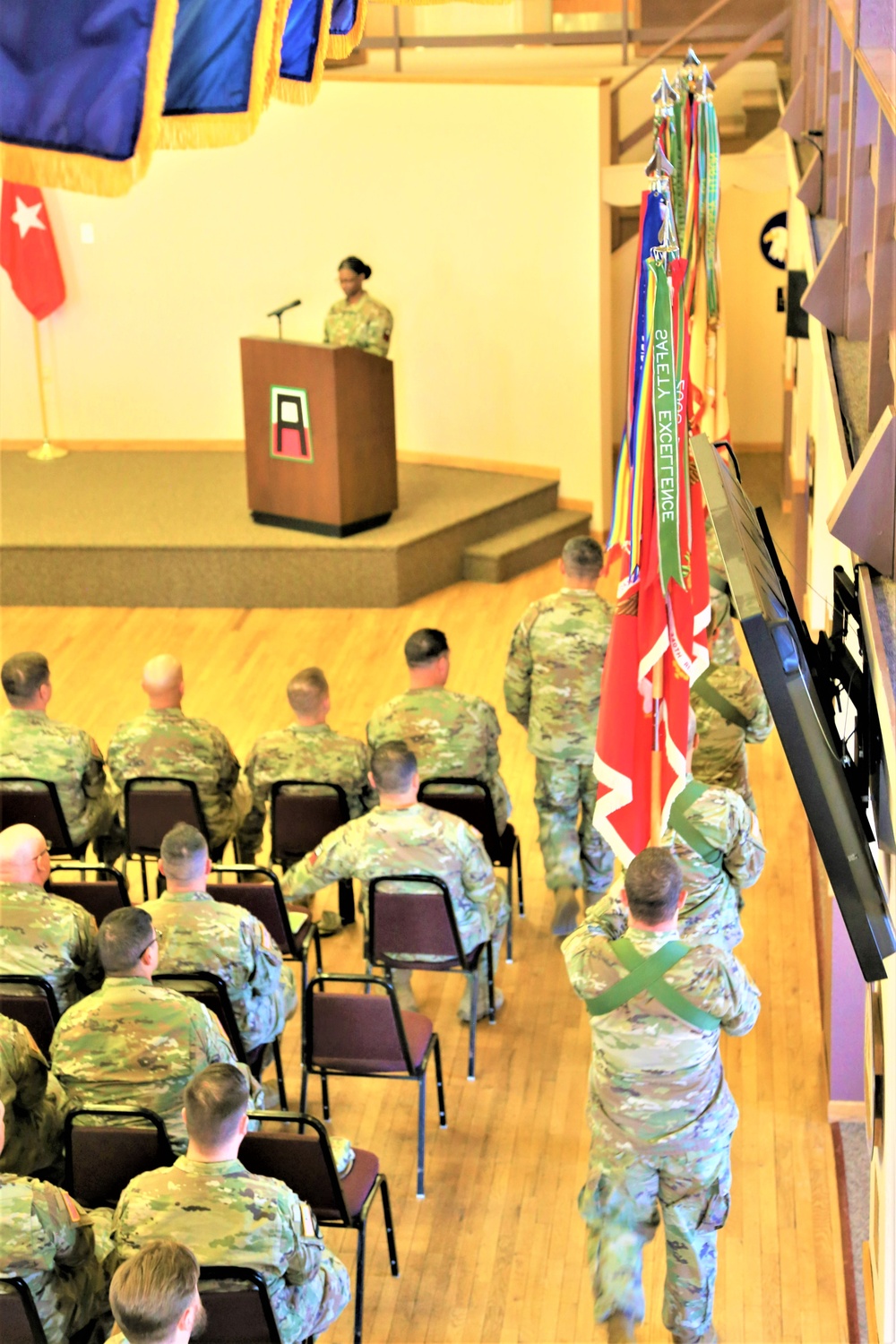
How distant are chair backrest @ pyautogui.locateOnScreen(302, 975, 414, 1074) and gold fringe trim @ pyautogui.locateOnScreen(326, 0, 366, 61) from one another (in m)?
2.72

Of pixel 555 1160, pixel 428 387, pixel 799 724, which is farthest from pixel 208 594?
pixel 799 724

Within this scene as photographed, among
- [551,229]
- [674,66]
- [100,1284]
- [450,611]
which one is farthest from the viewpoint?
[674,66]

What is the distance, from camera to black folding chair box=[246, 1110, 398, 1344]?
13.1ft

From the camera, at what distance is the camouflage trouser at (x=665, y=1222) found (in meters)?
4.08

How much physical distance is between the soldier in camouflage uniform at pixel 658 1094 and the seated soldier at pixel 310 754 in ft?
7.06

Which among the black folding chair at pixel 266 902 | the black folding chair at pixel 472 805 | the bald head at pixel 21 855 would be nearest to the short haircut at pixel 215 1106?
the bald head at pixel 21 855

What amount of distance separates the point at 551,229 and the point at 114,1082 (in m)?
7.94

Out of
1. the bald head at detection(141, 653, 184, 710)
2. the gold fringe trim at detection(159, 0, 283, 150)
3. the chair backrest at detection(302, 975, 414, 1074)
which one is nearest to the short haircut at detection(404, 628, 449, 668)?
the bald head at detection(141, 653, 184, 710)

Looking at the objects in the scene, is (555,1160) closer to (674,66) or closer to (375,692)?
(375,692)

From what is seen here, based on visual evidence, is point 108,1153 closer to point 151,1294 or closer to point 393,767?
point 151,1294

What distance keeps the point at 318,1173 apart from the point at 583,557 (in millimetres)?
2802

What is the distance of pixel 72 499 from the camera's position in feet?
37.0

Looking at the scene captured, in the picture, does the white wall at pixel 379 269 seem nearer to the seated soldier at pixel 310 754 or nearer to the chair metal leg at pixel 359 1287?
the seated soldier at pixel 310 754

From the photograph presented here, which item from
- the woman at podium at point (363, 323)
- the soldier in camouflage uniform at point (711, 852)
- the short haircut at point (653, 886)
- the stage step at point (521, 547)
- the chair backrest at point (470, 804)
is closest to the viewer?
the short haircut at point (653, 886)
